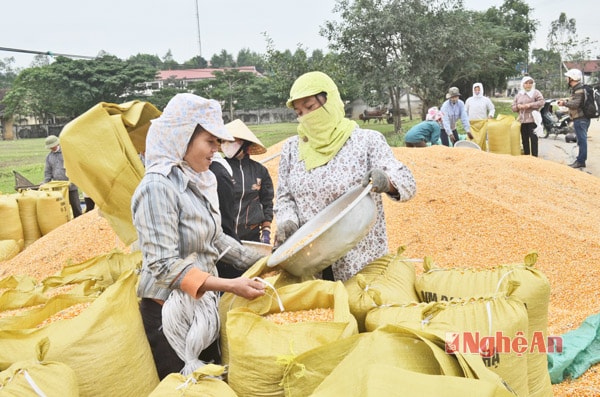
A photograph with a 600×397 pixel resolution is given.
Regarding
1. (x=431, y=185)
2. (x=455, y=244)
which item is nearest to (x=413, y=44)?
(x=431, y=185)

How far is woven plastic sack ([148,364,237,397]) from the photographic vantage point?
1.46 metres

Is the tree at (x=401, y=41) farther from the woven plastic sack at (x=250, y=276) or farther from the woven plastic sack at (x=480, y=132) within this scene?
the woven plastic sack at (x=250, y=276)

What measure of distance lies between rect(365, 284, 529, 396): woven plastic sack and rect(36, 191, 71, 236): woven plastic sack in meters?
6.31

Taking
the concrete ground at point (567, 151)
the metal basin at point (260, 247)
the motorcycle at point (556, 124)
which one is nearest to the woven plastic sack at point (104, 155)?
the metal basin at point (260, 247)

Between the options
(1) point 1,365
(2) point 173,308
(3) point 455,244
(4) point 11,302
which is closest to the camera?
(1) point 1,365

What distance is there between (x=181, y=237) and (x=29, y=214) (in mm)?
6130

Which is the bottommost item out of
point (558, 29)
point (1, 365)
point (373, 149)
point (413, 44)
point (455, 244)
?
point (455, 244)

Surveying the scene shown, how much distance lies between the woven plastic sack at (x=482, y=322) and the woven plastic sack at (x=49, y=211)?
20.7 ft

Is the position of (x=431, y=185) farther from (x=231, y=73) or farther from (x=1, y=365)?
(x=231, y=73)

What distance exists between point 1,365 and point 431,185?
15.7 feet

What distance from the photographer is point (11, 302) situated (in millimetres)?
2102

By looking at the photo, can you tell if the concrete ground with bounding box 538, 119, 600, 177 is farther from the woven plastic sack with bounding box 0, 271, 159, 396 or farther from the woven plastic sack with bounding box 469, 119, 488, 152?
the woven plastic sack with bounding box 0, 271, 159, 396

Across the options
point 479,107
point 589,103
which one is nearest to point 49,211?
point 479,107

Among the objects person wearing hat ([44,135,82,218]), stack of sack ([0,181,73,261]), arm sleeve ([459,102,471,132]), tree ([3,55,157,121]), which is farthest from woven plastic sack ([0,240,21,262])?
tree ([3,55,157,121])
